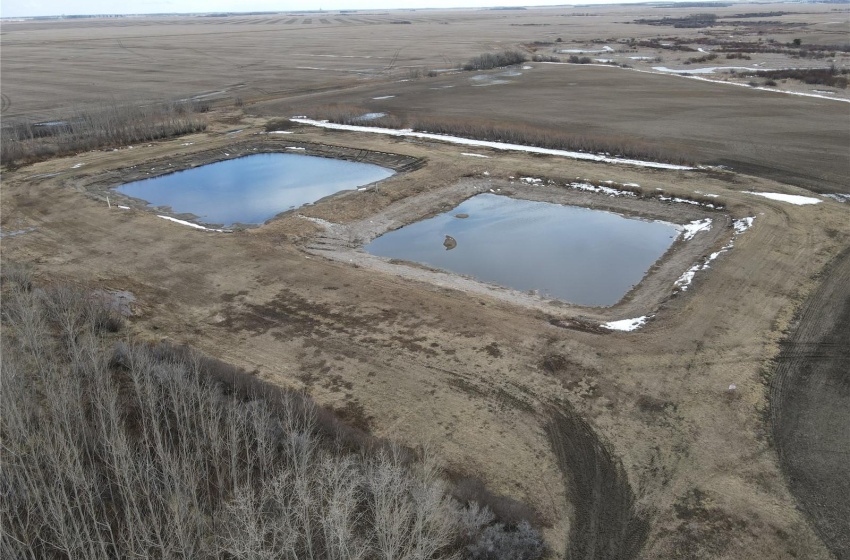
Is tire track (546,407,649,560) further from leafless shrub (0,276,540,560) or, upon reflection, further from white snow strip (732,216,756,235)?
white snow strip (732,216,756,235)

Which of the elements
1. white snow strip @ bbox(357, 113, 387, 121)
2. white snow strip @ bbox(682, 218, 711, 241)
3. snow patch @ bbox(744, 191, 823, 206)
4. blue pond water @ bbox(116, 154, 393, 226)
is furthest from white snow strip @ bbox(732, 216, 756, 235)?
white snow strip @ bbox(357, 113, 387, 121)

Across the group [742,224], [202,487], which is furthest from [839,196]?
[202,487]

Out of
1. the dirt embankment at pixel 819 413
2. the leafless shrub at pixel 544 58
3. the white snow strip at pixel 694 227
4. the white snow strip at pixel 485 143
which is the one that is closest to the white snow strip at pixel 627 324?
the dirt embankment at pixel 819 413

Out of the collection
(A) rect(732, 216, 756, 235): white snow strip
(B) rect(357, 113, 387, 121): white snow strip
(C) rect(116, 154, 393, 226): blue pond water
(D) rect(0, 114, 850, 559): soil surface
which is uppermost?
(B) rect(357, 113, 387, 121): white snow strip

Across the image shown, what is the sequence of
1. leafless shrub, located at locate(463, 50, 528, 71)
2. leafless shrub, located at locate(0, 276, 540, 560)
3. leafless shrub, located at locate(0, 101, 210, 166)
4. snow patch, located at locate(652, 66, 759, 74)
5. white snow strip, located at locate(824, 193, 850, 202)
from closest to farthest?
leafless shrub, located at locate(0, 276, 540, 560) < white snow strip, located at locate(824, 193, 850, 202) < leafless shrub, located at locate(0, 101, 210, 166) < snow patch, located at locate(652, 66, 759, 74) < leafless shrub, located at locate(463, 50, 528, 71)

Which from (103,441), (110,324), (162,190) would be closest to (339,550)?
(103,441)

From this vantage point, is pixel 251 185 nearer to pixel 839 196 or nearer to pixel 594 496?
pixel 594 496
